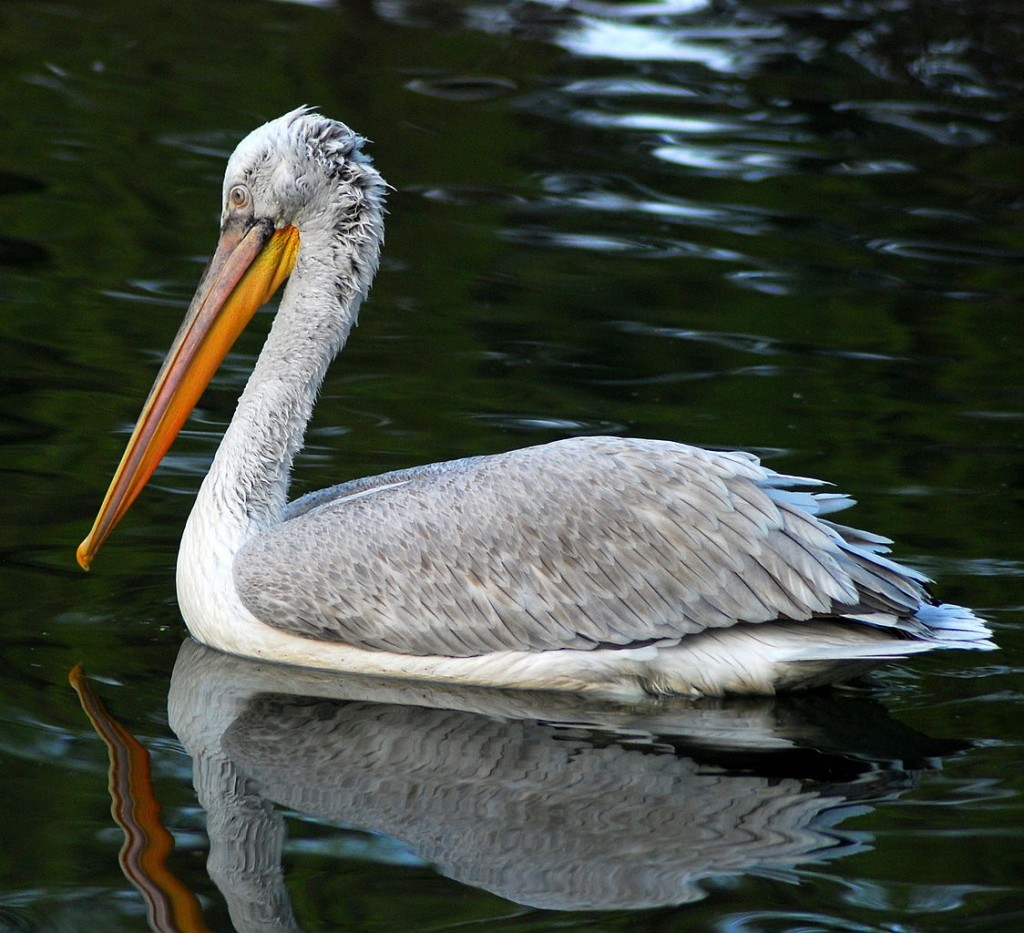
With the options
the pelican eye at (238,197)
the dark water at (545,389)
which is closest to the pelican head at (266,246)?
the pelican eye at (238,197)

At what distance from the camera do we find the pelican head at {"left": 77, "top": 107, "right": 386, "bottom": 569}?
5480 mm

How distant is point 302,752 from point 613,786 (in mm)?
788

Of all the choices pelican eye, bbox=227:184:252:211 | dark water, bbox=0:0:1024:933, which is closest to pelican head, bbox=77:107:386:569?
pelican eye, bbox=227:184:252:211

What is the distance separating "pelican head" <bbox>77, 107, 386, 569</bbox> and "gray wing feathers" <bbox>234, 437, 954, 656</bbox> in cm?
69

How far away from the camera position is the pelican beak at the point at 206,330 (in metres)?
5.61

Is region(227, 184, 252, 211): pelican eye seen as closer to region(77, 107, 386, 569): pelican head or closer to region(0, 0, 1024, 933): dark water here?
region(77, 107, 386, 569): pelican head

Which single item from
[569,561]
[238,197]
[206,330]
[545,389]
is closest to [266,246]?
[238,197]

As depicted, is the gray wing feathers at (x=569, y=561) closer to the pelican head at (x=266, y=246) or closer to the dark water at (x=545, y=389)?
the dark water at (x=545, y=389)

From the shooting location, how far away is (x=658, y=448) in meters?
5.21

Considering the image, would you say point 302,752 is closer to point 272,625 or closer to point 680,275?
point 272,625

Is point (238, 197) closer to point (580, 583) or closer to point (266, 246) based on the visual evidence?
point (266, 246)

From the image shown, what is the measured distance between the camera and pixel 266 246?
562 cm

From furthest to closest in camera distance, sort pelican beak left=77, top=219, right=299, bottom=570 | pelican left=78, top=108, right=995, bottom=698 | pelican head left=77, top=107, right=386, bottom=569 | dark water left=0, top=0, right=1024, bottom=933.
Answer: pelican beak left=77, top=219, right=299, bottom=570
pelican head left=77, top=107, right=386, bottom=569
pelican left=78, top=108, right=995, bottom=698
dark water left=0, top=0, right=1024, bottom=933

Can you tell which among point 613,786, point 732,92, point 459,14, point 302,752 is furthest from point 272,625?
point 459,14
